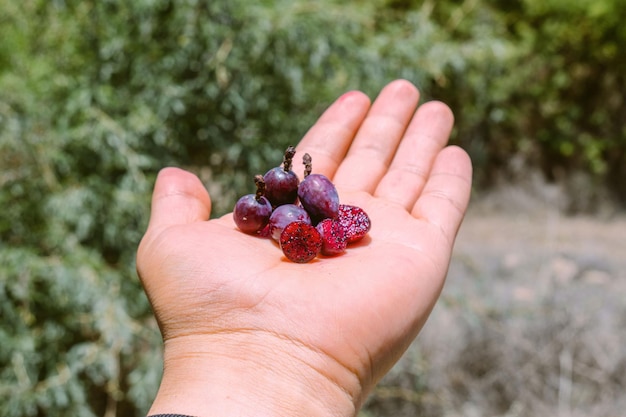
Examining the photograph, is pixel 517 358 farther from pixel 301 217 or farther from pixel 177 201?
pixel 177 201

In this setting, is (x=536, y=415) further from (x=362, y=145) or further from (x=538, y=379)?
(x=362, y=145)

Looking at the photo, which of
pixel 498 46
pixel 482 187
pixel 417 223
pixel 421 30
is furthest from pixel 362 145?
pixel 482 187

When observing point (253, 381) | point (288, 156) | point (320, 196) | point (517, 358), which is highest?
point (288, 156)

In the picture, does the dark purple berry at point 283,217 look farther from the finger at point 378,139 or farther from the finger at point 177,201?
the finger at point 378,139

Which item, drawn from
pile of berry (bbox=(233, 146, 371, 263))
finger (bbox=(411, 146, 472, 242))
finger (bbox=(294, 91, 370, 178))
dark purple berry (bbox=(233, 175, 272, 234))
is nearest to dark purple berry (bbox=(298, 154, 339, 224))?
pile of berry (bbox=(233, 146, 371, 263))

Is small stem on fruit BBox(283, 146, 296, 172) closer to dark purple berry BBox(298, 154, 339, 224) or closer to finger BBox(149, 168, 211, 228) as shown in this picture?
dark purple berry BBox(298, 154, 339, 224)

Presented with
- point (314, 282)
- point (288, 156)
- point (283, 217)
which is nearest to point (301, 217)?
point (283, 217)

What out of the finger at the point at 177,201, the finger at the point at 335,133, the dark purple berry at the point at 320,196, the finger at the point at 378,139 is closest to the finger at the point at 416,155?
the finger at the point at 378,139
